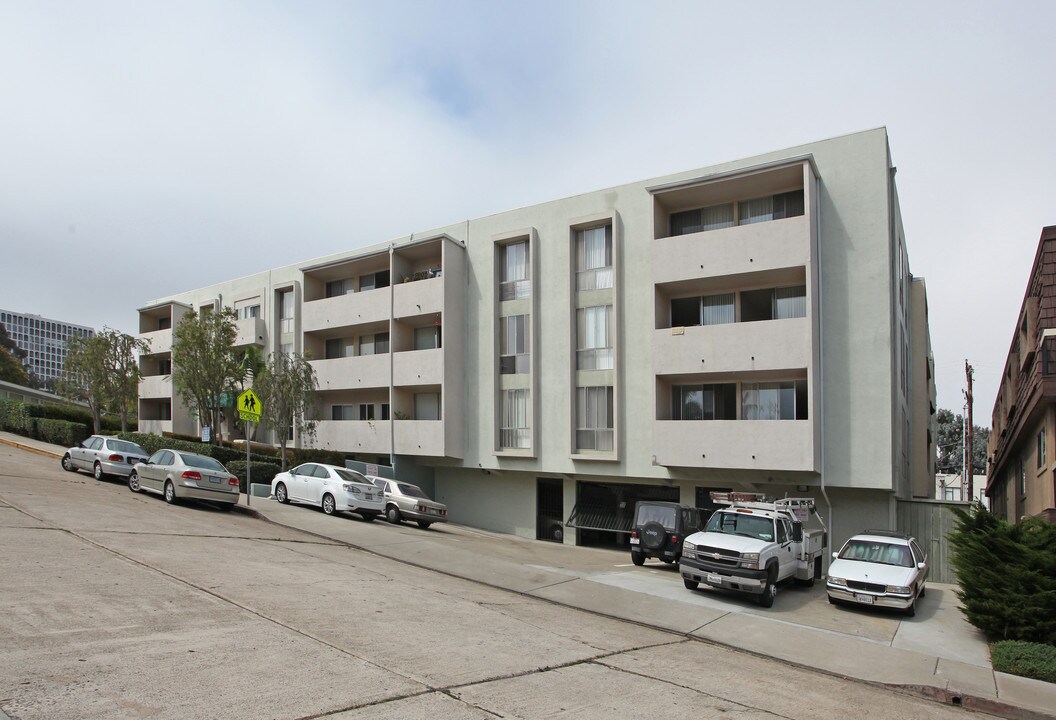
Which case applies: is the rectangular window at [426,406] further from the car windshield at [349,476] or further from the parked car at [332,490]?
the car windshield at [349,476]

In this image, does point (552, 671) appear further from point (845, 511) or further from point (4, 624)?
point (845, 511)

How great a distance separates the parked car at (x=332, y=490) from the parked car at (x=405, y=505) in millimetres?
533

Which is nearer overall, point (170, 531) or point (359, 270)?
point (170, 531)

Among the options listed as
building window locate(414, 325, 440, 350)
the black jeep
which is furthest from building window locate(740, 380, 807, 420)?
building window locate(414, 325, 440, 350)

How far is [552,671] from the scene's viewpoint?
326 inches

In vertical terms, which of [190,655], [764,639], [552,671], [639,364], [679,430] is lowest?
[764,639]

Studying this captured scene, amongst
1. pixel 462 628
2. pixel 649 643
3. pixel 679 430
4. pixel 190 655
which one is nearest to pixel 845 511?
pixel 679 430

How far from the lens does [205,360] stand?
96.9 ft

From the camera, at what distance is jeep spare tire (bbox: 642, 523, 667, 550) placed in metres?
18.5

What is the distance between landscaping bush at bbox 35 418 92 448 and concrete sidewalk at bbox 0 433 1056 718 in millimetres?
16478

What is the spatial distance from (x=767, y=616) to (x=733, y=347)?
9.91 meters

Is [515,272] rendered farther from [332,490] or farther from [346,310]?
[332,490]

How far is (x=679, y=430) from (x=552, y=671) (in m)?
14.9

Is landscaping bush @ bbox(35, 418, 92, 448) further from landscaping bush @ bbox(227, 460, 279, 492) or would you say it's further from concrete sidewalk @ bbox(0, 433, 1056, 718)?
concrete sidewalk @ bbox(0, 433, 1056, 718)
